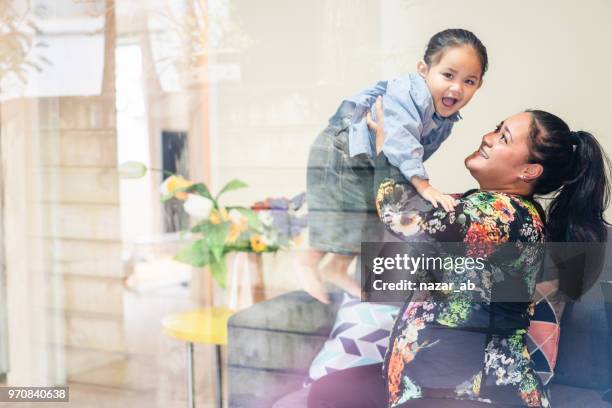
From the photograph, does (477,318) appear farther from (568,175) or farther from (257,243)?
(257,243)

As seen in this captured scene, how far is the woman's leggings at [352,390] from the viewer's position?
1.48 m

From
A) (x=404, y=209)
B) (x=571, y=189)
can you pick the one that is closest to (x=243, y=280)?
(x=404, y=209)

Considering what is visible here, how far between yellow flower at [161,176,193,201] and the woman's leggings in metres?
Answer: 0.69

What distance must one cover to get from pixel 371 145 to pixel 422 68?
0.22 metres

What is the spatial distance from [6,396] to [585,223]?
1.76 m

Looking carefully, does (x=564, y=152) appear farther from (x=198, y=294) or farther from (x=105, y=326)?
(x=105, y=326)

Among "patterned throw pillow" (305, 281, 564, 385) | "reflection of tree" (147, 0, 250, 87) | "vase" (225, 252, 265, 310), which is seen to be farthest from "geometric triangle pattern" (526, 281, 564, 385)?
"reflection of tree" (147, 0, 250, 87)

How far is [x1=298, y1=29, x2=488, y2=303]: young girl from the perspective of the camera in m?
1.45

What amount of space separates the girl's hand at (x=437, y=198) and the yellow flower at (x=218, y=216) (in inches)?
24.4

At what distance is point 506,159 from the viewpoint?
1408 millimetres

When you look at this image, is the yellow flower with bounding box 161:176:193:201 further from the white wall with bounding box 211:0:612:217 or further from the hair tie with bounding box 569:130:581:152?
the hair tie with bounding box 569:130:581:152

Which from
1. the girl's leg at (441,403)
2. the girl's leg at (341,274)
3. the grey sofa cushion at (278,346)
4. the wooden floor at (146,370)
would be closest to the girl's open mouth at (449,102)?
Result: the girl's leg at (341,274)

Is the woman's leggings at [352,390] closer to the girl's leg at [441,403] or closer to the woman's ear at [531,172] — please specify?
the girl's leg at [441,403]

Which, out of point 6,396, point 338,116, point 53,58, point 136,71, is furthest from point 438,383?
point 53,58
